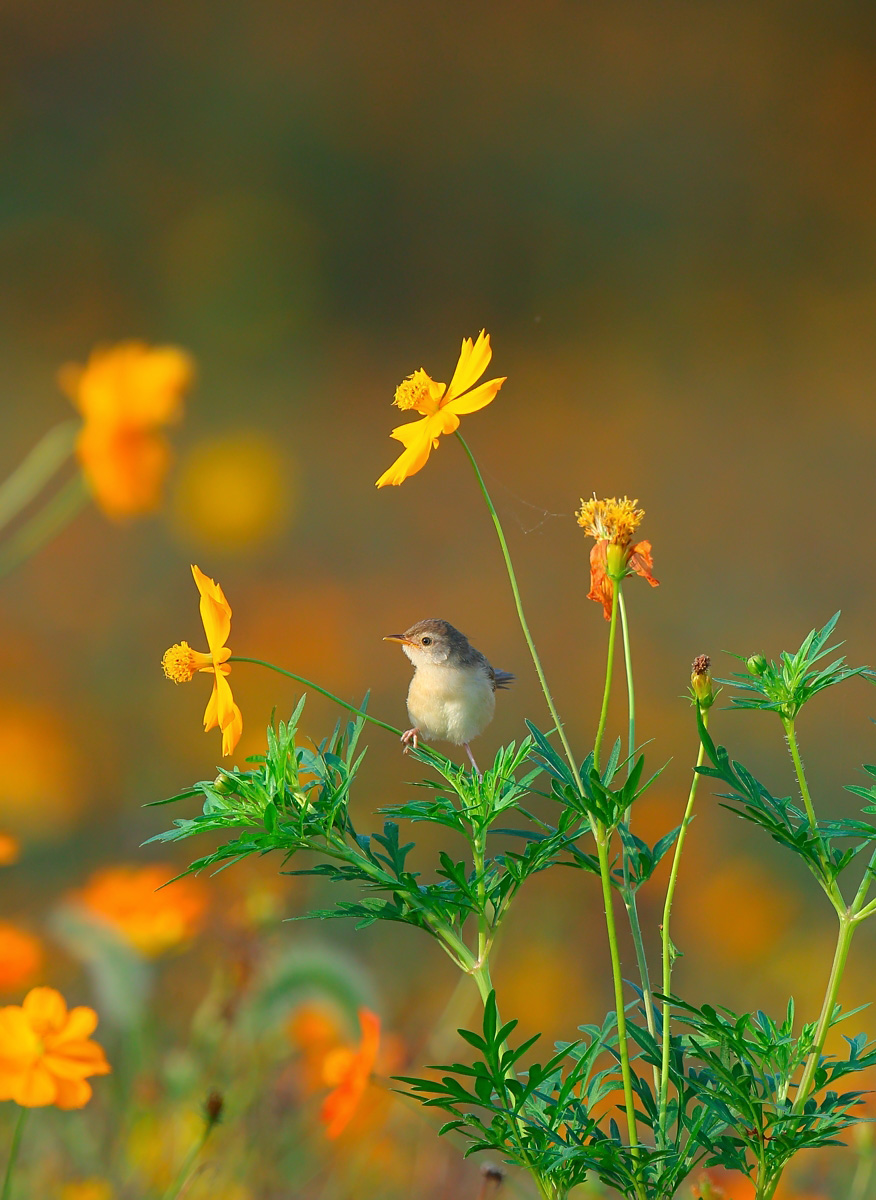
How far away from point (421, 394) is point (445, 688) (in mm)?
190

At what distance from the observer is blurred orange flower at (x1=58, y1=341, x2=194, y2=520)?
3.30 ft

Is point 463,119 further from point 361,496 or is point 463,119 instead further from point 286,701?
point 286,701

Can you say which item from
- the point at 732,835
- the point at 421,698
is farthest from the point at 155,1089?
the point at 732,835

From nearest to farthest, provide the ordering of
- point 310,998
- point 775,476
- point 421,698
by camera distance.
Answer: point 421,698, point 310,998, point 775,476

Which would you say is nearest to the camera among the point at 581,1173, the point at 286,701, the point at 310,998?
the point at 581,1173

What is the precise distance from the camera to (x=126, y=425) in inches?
41.1

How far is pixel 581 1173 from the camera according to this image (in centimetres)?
35

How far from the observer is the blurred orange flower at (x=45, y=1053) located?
552 mm

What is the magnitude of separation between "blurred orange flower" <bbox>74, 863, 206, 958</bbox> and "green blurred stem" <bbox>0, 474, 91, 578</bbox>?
0.35m

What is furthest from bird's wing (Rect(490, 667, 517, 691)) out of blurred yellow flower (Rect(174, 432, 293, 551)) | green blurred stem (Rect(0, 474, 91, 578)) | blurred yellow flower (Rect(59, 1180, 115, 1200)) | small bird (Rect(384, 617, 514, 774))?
blurred yellow flower (Rect(174, 432, 293, 551))

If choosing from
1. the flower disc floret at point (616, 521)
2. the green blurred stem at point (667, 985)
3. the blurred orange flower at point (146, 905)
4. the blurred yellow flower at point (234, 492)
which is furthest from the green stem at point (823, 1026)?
the blurred yellow flower at point (234, 492)

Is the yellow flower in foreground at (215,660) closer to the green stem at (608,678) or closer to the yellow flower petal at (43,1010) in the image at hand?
the green stem at (608,678)

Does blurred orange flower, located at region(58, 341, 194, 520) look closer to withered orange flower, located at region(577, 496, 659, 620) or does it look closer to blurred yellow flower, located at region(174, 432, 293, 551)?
blurred yellow flower, located at region(174, 432, 293, 551)

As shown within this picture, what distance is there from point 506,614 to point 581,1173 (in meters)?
1.03
